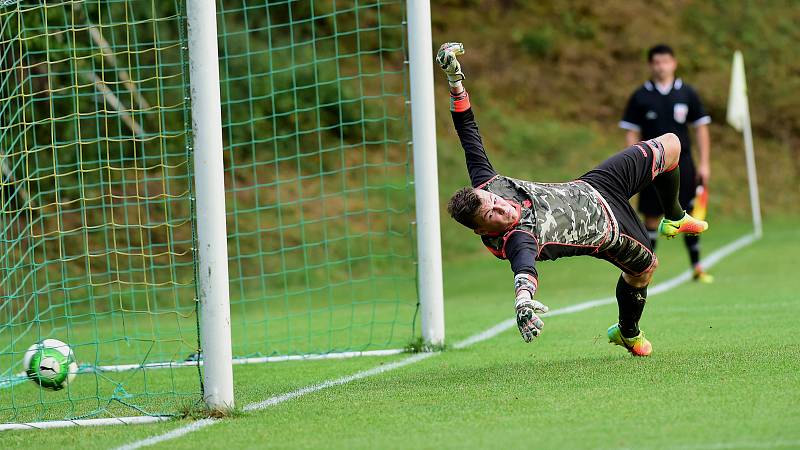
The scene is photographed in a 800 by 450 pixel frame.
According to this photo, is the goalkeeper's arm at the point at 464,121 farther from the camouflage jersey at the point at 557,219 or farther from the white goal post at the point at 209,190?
the white goal post at the point at 209,190

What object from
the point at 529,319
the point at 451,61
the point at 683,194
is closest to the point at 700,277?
the point at 683,194

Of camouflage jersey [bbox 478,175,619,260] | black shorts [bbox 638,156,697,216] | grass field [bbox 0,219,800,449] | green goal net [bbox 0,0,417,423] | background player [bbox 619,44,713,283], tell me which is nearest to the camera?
grass field [bbox 0,219,800,449]

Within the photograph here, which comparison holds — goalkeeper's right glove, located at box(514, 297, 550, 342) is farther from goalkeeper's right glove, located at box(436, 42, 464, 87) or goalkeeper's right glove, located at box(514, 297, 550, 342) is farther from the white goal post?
Answer: goalkeeper's right glove, located at box(436, 42, 464, 87)

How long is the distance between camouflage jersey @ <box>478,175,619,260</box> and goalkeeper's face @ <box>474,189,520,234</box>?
0.23 feet

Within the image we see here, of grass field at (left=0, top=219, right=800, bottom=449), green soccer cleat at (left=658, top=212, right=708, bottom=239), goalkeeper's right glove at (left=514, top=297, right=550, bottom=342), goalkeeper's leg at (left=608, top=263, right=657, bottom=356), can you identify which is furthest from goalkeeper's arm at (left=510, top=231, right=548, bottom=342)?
green soccer cleat at (left=658, top=212, right=708, bottom=239)

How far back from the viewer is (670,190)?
7.23m

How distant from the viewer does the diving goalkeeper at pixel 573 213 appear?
605 cm

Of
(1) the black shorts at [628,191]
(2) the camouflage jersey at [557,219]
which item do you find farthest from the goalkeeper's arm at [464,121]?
(1) the black shorts at [628,191]

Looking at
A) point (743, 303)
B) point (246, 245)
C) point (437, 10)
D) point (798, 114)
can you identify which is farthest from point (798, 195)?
point (743, 303)

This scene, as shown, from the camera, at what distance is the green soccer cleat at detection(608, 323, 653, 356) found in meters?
7.09

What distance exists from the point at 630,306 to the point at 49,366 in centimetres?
360

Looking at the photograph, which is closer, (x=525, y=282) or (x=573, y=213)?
(x=525, y=282)

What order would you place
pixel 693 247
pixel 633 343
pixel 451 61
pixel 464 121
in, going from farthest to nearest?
pixel 693 247
pixel 633 343
pixel 464 121
pixel 451 61

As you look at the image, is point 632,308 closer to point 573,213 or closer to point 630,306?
point 630,306
